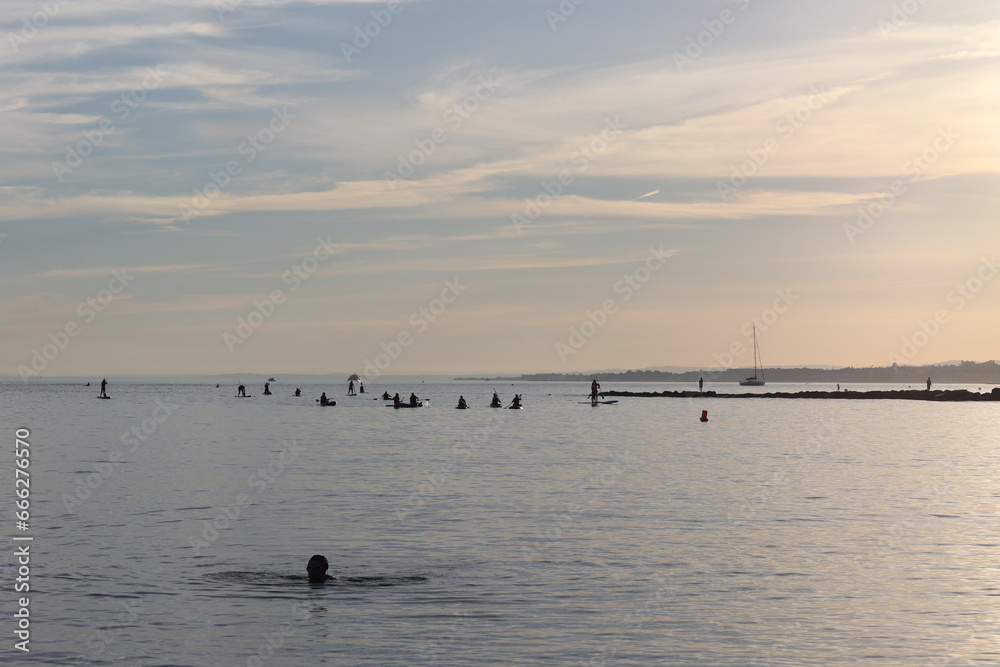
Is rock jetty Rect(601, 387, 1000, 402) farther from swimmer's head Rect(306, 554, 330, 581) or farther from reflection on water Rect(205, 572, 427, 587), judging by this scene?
swimmer's head Rect(306, 554, 330, 581)

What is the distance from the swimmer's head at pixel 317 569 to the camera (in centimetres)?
2212

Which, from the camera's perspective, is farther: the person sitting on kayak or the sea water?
the person sitting on kayak

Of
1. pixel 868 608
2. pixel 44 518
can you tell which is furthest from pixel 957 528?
pixel 44 518

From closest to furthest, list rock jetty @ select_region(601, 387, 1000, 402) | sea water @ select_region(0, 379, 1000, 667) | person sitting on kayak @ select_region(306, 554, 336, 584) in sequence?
sea water @ select_region(0, 379, 1000, 667), person sitting on kayak @ select_region(306, 554, 336, 584), rock jetty @ select_region(601, 387, 1000, 402)

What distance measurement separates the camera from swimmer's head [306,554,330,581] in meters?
22.1

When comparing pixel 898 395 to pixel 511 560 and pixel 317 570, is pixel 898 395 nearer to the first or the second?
pixel 511 560

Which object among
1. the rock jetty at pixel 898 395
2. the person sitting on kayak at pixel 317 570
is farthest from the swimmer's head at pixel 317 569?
the rock jetty at pixel 898 395

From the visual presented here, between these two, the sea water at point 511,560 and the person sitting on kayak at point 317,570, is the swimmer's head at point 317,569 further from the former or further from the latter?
the sea water at point 511,560

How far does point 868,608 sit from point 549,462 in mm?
32942

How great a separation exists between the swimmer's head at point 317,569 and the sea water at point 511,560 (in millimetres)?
289

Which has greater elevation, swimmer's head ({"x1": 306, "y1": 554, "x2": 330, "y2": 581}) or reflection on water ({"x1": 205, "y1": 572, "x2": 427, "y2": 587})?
swimmer's head ({"x1": 306, "y1": 554, "x2": 330, "y2": 581})

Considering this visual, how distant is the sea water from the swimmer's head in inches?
11.4

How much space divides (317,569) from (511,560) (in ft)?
16.8

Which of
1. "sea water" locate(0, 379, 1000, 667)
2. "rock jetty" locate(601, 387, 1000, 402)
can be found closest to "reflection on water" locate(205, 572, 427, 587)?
"sea water" locate(0, 379, 1000, 667)
